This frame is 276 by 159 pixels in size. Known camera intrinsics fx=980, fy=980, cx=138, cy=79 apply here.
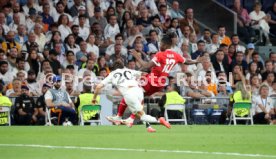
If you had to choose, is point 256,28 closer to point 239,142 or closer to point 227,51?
point 227,51

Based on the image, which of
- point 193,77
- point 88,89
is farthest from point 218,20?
point 88,89

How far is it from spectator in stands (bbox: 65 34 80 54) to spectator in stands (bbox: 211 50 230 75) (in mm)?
4545

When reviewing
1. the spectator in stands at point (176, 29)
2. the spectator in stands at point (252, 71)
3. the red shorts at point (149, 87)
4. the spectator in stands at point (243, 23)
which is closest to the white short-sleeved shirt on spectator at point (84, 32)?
the spectator in stands at point (176, 29)

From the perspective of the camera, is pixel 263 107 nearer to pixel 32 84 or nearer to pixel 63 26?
pixel 63 26

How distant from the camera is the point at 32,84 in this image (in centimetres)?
2880

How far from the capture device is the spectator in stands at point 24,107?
27.5 metres

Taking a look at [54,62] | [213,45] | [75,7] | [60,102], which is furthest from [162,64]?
[213,45]

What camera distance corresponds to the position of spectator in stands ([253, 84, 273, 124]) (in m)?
29.4

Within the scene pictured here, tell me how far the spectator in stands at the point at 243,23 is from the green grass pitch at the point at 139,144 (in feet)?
43.2

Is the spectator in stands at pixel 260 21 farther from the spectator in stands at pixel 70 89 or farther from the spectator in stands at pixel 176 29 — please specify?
the spectator in stands at pixel 70 89

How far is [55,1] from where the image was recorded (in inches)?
1253

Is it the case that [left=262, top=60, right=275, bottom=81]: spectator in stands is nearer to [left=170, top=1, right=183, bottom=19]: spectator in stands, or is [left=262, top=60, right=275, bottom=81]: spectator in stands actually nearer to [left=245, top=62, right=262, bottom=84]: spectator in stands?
[left=245, top=62, right=262, bottom=84]: spectator in stands

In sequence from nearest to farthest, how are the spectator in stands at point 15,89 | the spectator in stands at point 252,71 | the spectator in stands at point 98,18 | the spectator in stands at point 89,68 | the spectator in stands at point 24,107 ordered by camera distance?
the spectator in stands at point 24,107 < the spectator in stands at point 15,89 < the spectator in stands at point 89,68 < the spectator in stands at point 252,71 < the spectator in stands at point 98,18

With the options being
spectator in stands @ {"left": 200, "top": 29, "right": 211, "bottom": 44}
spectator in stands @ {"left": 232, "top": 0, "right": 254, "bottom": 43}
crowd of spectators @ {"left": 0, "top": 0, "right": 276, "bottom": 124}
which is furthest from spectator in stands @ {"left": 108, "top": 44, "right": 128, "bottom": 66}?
spectator in stands @ {"left": 232, "top": 0, "right": 254, "bottom": 43}
